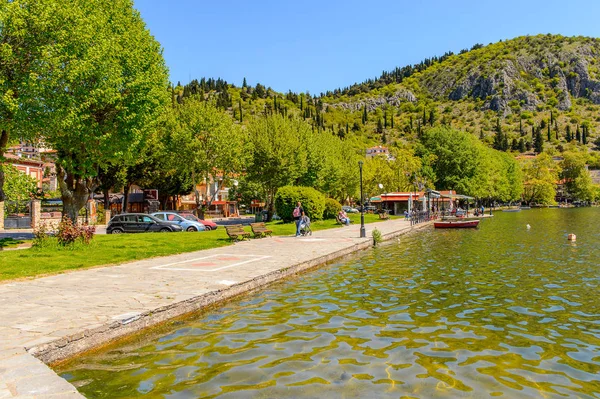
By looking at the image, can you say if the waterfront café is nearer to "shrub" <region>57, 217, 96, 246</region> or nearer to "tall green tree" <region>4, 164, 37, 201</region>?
"tall green tree" <region>4, 164, 37, 201</region>

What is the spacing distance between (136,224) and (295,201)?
13364 millimetres

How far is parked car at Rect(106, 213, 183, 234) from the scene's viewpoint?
30844 mm

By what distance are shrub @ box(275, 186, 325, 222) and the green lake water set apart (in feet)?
85.4

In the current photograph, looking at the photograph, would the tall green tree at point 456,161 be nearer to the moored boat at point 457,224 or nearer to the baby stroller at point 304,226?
the moored boat at point 457,224

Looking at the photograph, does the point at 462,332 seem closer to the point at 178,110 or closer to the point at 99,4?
the point at 99,4

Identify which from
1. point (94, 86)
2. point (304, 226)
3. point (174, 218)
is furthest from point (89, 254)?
point (174, 218)

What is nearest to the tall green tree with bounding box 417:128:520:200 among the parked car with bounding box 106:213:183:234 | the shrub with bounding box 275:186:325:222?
the shrub with bounding box 275:186:325:222

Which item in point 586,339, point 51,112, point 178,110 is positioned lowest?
point 586,339

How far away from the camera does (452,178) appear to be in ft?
268

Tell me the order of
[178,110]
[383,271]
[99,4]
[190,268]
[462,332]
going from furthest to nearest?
[178,110]
[99,4]
[383,271]
[190,268]
[462,332]

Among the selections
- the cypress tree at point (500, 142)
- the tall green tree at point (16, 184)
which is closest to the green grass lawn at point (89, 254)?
the tall green tree at point (16, 184)

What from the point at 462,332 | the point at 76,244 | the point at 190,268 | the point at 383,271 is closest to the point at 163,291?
the point at 190,268

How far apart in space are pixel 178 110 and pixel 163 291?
39.8 metres

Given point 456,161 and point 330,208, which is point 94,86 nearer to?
point 330,208
